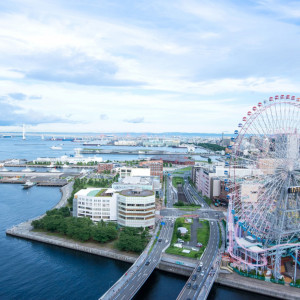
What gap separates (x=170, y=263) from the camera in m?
20.7

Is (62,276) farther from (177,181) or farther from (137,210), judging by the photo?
(177,181)

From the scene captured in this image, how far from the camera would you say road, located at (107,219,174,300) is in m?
16.8

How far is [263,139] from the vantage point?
68.6 feet

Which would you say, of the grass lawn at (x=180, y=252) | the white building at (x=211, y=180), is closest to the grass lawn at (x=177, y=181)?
the white building at (x=211, y=180)

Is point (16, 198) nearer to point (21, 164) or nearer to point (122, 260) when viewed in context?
point (122, 260)

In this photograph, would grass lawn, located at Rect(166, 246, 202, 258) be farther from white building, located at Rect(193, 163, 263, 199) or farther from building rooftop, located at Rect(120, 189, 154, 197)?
white building, located at Rect(193, 163, 263, 199)

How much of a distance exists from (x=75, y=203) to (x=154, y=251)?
10901 mm

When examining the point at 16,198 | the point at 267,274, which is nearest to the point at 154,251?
the point at 267,274

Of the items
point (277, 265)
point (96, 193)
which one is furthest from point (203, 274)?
point (96, 193)

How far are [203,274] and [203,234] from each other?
7238 millimetres

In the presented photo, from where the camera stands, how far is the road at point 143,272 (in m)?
16.8

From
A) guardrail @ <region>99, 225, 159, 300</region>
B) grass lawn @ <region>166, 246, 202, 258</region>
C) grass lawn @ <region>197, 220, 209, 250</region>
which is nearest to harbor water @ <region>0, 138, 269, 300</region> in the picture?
guardrail @ <region>99, 225, 159, 300</region>

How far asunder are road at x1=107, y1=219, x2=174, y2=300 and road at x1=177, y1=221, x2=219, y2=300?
8.52 ft

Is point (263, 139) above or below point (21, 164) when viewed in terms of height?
above
